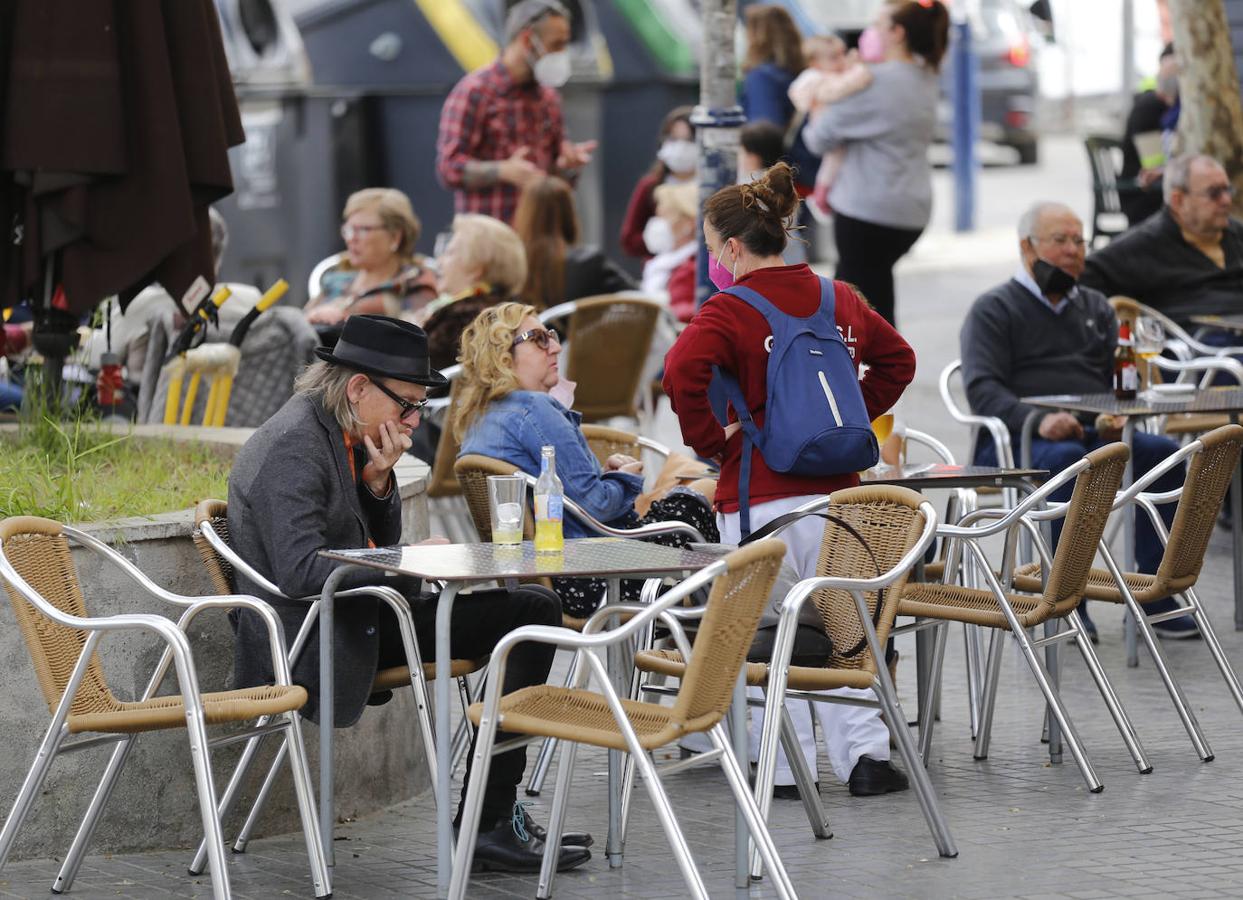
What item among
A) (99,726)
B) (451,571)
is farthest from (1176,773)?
(99,726)

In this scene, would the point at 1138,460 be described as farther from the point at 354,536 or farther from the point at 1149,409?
the point at 354,536

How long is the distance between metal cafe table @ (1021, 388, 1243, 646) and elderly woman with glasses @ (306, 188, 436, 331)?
10.1 ft

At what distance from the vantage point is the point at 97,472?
21.9ft

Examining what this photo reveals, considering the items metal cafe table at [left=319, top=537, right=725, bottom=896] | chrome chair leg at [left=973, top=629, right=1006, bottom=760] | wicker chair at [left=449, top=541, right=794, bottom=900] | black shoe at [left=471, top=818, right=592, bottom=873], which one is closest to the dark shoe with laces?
black shoe at [left=471, top=818, right=592, bottom=873]

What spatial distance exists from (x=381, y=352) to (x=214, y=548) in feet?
2.16

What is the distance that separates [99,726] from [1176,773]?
3.13 meters

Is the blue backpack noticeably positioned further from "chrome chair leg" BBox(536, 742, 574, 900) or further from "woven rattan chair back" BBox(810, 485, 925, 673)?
"chrome chair leg" BBox(536, 742, 574, 900)

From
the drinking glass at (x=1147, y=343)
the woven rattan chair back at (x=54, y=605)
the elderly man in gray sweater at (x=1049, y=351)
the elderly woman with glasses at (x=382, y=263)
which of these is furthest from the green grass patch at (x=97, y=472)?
the drinking glass at (x=1147, y=343)

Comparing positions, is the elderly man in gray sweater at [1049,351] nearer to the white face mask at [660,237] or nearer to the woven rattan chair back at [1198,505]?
the woven rattan chair back at [1198,505]

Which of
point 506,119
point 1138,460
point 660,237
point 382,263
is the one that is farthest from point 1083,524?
point 506,119

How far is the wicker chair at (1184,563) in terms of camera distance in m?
6.57

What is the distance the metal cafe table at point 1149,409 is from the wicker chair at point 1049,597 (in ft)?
4.92

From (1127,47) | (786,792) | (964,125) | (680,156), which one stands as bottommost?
(786,792)

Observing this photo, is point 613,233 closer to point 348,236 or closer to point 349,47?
point 349,47
